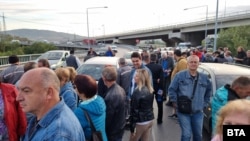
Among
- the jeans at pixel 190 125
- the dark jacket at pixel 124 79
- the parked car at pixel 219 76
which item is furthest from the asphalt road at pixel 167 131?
the jeans at pixel 190 125

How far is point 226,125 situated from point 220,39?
143 feet

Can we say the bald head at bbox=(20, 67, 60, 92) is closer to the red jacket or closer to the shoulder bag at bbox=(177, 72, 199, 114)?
the red jacket

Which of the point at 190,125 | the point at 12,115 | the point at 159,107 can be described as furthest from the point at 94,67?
the point at 12,115

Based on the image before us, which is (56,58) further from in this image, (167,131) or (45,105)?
(45,105)

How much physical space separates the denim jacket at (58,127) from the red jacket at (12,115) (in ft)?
4.67

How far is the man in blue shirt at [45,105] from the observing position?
2.13m

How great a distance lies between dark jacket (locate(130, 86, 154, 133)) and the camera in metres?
4.62

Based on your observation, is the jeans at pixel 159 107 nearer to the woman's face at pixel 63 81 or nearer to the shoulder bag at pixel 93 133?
the woman's face at pixel 63 81

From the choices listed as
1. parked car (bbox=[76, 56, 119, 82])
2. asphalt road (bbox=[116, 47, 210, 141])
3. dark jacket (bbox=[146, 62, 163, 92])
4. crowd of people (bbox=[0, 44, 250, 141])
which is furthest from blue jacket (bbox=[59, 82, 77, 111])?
parked car (bbox=[76, 56, 119, 82])

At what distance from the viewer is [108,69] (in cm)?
442

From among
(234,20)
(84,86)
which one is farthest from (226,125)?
(234,20)

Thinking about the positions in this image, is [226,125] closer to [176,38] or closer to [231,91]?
[231,91]

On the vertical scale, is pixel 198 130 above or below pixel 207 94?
below

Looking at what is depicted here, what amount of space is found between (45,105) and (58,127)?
263 millimetres
